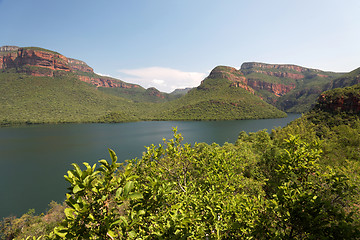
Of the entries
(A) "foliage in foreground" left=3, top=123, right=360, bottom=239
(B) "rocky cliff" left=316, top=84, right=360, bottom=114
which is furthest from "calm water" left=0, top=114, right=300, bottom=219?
(B) "rocky cliff" left=316, top=84, right=360, bottom=114

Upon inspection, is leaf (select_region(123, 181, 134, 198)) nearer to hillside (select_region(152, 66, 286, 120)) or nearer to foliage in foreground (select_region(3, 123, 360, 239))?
foliage in foreground (select_region(3, 123, 360, 239))

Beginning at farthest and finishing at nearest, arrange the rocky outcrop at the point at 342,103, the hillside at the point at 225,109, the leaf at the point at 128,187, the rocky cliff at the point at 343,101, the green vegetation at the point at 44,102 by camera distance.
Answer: the hillside at the point at 225,109
the green vegetation at the point at 44,102
the rocky cliff at the point at 343,101
the rocky outcrop at the point at 342,103
the leaf at the point at 128,187

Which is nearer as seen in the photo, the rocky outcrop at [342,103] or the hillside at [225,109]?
the rocky outcrop at [342,103]

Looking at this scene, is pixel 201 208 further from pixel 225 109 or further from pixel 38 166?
pixel 225 109

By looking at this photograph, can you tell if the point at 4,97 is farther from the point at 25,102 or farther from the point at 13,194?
the point at 13,194

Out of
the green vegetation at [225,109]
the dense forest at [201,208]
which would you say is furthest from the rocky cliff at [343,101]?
the green vegetation at [225,109]

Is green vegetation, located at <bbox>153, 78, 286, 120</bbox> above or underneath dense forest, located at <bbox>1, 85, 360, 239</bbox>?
above

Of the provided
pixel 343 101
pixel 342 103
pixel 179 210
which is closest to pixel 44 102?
pixel 179 210

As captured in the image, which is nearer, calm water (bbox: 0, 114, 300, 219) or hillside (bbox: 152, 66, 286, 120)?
calm water (bbox: 0, 114, 300, 219)

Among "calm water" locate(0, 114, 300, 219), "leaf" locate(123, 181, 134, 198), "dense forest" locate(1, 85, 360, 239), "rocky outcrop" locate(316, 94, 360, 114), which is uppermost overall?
"rocky outcrop" locate(316, 94, 360, 114)

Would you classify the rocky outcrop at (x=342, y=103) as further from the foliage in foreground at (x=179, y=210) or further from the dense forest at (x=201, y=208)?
the foliage in foreground at (x=179, y=210)

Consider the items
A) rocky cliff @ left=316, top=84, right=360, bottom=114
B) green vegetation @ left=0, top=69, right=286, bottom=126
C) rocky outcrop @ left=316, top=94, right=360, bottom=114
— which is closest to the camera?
rocky outcrop @ left=316, top=94, right=360, bottom=114

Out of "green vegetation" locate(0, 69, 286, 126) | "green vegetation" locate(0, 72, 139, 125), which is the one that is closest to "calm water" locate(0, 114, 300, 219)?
"green vegetation" locate(0, 72, 139, 125)

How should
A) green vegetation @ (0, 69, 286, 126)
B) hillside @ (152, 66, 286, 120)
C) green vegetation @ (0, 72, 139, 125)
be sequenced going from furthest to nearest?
1. hillside @ (152, 66, 286, 120)
2. green vegetation @ (0, 69, 286, 126)
3. green vegetation @ (0, 72, 139, 125)
